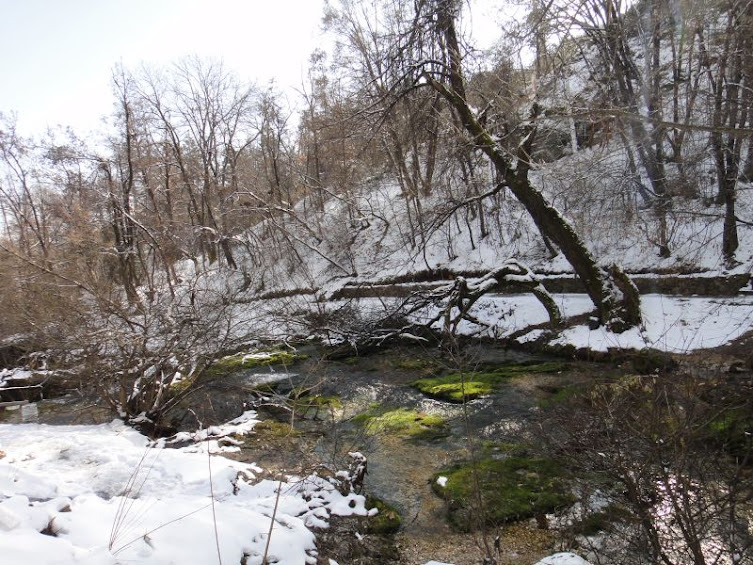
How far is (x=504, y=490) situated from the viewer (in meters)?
4.96

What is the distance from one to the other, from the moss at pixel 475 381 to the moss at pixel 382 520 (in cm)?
372

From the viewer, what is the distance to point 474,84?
1096cm

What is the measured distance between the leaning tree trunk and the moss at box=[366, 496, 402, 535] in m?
6.99

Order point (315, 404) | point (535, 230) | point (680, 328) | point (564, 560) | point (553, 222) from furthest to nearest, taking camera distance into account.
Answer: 1. point (535, 230)
2. point (553, 222)
3. point (680, 328)
4. point (315, 404)
5. point (564, 560)

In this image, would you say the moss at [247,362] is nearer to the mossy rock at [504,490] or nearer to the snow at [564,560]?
the mossy rock at [504,490]

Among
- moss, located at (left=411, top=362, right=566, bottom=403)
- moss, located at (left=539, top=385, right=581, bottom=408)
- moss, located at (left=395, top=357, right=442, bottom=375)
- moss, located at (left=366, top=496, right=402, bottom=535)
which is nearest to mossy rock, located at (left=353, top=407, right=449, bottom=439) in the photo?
moss, located at (left=411, top=362, right=566, bottom=403)

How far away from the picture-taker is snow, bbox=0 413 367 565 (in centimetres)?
299

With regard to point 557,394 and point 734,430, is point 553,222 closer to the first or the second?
point 557,394

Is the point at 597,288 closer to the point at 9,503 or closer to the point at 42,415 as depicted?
the point at 9,503

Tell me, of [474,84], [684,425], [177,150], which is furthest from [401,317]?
[177,150]

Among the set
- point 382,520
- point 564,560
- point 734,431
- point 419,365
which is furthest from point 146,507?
point 419,365

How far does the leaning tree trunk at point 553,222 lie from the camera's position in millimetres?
9648

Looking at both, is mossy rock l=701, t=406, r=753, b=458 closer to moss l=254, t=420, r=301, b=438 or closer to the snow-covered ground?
the snow-covered ground

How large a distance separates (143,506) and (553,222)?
9363 millimetres
